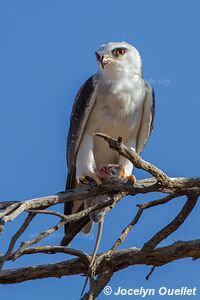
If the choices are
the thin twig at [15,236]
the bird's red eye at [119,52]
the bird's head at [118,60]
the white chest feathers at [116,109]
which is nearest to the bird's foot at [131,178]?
the white chest feathers at [116,109]

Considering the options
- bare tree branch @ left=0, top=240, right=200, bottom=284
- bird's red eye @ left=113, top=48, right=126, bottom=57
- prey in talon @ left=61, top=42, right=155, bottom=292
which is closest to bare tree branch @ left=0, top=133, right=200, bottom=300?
bare tree branch @ left=0, top=240, right=200, bottom=284

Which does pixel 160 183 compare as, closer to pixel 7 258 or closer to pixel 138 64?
pixel 7 258

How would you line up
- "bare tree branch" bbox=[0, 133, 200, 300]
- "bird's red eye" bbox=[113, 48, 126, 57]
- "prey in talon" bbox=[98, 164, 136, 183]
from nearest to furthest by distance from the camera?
"bare tree branch" bbox=[0, 133, 200, 300], "prey in talon" bbox=[98, 164, 136, 183], "bird's red eye" bbox=[113, 48, 126, 57]

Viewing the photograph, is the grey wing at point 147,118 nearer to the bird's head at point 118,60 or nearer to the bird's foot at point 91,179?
the bird's head at point 118,60

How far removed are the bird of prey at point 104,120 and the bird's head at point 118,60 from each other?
2 cm

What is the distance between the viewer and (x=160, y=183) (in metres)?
5.33

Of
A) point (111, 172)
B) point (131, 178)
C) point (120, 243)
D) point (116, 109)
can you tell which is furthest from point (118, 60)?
point (120, 243)

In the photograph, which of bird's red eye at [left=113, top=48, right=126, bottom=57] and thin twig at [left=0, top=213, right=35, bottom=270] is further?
bird's red eye at [left=113, top=48, right=126, bottom=57]

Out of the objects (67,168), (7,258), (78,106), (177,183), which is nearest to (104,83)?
(78,106)

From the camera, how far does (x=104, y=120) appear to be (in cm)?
697

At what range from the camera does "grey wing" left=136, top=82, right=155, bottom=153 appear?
23.4ft

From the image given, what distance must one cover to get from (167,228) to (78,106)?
7.02 feet

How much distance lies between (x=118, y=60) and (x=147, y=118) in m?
0.82

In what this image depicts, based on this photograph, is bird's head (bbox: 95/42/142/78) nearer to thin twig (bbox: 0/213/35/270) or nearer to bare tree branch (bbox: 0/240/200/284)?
bare tree branch (bbox: 0/240/200/284)
